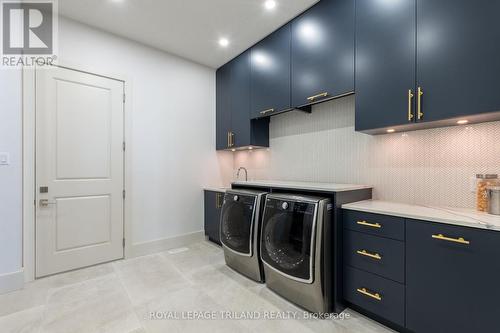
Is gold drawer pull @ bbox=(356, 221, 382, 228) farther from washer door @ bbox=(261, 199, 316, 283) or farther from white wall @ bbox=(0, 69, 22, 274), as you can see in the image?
white wall @ bbox=(0, 69, 22, 274)

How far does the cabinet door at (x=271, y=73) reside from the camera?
103 inches

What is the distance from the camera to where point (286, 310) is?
189 cm

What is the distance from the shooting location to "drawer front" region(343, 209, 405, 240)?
158 centimetres

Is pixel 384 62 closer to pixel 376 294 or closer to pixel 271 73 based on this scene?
pixel 271 73

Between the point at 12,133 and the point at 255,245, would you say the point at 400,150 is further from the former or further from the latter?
the point at 12,133

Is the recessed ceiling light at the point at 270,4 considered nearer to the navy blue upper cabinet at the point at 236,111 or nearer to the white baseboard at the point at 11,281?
the navy blue upper cabinet at the point at 236,111

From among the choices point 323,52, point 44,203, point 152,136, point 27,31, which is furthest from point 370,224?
point 27,31

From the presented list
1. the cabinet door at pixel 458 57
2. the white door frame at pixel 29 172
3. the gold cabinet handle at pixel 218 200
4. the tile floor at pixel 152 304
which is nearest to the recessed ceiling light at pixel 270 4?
the cabinet door at pixel 458 57

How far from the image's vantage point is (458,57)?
4.86 feet

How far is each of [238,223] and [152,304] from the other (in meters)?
1.06

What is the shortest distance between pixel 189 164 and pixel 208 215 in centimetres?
84

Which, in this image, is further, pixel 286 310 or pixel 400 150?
pixel 400 150

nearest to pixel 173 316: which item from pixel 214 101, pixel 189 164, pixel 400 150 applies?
pixel 189 164

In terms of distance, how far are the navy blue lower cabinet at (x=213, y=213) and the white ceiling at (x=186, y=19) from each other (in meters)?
2.09
